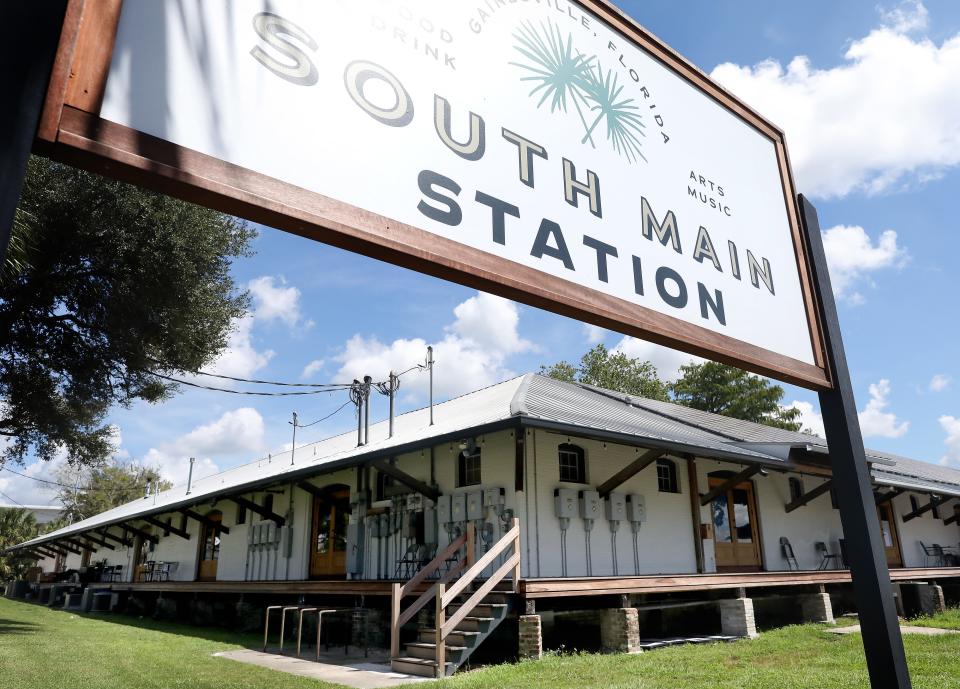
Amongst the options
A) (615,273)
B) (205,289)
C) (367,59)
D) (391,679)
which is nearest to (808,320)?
(615,273)

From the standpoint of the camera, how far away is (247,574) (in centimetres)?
2014

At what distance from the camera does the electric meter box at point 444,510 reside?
13.5 metres

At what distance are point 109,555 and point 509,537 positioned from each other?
97.1ft

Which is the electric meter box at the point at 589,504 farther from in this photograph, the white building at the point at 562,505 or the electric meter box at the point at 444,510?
the electric meter box at the point at 444,510

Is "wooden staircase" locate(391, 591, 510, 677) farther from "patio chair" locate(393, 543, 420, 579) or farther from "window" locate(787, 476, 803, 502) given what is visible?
"window" locate(787, 476, 803, 502)

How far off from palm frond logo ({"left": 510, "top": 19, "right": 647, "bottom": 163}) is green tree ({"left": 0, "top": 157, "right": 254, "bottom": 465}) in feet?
36.0

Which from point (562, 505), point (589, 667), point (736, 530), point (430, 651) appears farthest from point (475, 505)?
point (736, 530)

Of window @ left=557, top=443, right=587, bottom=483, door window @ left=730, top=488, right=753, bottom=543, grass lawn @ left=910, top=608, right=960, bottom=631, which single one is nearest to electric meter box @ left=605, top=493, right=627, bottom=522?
window @ left=557, top=443, right=587, bottom=483

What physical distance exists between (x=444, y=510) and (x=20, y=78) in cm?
1260

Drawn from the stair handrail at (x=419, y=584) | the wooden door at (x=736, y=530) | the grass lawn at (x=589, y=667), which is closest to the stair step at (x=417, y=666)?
the stair handrail at (x=419, y=584)

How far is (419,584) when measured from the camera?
12141mm

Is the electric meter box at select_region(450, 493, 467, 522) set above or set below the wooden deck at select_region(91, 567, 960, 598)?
above

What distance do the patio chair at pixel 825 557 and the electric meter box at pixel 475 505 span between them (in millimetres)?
9978

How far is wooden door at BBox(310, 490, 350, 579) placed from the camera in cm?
1688
